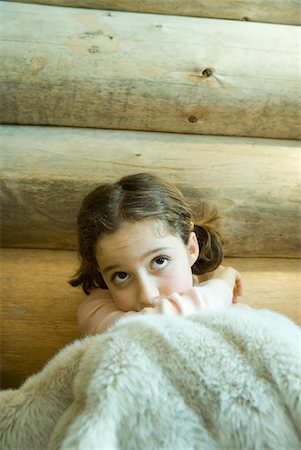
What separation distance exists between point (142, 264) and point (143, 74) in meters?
0.67

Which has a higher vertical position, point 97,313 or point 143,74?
point 143,74

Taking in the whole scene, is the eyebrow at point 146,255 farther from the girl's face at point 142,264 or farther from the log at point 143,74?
the log at point 143,74

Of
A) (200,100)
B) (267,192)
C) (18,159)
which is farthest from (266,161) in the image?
(18,159)

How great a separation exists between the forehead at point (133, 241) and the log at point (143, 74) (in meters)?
0.46

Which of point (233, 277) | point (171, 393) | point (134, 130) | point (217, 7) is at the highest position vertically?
point (217, 7)

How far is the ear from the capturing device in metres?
1.62

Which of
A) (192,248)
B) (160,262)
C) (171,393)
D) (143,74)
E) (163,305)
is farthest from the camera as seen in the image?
(143,74)

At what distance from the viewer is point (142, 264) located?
1.46 metres

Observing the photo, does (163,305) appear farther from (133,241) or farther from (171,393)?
(171,393)

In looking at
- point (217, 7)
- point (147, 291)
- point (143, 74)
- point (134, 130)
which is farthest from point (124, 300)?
point (217, 7)

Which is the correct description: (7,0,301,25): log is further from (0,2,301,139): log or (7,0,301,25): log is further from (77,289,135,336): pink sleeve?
(77,289,135,336): pink sleeve

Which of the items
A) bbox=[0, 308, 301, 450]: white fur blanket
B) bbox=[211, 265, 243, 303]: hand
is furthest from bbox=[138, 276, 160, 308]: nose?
bbox=[0, 308, 301, 450]: white fur blanket

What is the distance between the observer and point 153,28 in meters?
1.81

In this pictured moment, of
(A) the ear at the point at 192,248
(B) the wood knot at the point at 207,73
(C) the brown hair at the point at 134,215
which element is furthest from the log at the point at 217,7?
(A) the ear at the point at 192,248
